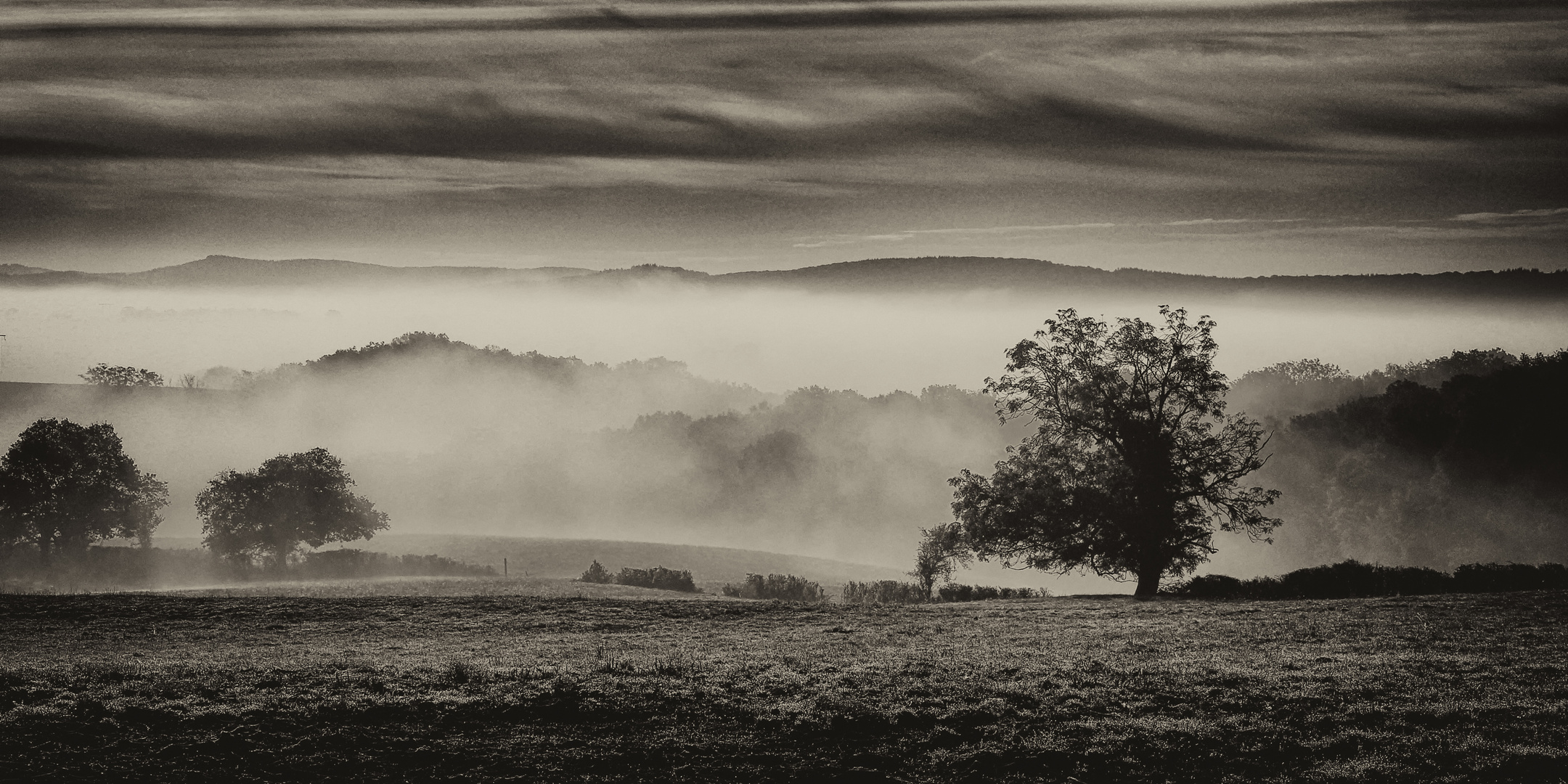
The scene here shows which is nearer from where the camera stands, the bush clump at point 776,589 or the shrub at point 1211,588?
the shrub at point 1211,588

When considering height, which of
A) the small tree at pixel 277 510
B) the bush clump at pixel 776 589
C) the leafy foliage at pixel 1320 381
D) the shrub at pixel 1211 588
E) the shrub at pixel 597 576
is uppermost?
the leafy foliage at pixel 1320 381

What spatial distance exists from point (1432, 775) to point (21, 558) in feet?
308

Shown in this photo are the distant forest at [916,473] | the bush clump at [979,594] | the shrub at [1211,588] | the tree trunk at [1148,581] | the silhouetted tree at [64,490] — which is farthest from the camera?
the silhouetted tree at [64,490]

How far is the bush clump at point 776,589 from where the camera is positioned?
63.4 metres

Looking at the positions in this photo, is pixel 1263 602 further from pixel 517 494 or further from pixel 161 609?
pixel 517 494

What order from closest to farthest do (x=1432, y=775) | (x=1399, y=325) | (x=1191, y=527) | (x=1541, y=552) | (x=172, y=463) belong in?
(x=1432, y=775)
(x=1191, y=527)
(x=1541, y=552)
(x=172, y=463)
(x=1399, y=325)

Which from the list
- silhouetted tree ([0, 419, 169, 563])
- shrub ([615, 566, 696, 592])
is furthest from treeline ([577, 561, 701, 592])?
silhouetted tree ([0, 419, 169, 563])

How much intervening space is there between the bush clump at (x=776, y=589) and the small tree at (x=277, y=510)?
3514 cm

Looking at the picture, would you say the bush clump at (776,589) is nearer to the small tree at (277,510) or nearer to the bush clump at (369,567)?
the bush clump at (369,567)

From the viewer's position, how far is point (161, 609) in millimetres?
40531

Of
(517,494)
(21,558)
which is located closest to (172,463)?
(517,494)

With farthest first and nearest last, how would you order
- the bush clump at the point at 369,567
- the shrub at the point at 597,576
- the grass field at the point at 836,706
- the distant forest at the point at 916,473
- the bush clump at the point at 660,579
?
1. the bush clump at the point at 369,567
2. the distant forest at the point at 916,473
3. the shrub at the point at 597,576
4. the bush clump at the point at 660,579
5. the grass field at the point at 836,706

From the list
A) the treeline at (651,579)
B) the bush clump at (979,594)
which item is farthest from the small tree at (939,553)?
the treeline at (651,579)

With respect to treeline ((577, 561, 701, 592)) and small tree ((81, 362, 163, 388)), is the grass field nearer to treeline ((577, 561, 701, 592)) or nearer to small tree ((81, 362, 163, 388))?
treeline ((577, 561, 701, 592))
